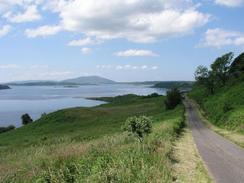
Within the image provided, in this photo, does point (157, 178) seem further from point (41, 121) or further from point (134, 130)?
point (41, 121)

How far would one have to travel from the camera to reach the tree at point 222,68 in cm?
9250

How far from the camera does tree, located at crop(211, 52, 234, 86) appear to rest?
92500 millimetres

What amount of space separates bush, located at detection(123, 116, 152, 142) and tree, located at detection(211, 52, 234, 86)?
258ft

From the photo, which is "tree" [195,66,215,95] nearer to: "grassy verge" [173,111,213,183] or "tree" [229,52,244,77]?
"tree" [229,52,244,77]

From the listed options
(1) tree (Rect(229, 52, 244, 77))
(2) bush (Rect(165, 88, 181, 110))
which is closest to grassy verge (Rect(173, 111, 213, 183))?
(2) bush (Rect(165, 88, 181, 110))

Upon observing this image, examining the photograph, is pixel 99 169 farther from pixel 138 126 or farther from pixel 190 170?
pixel 138 126

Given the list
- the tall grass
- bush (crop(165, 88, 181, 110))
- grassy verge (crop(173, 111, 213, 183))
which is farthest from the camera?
bush (crop(165, 88, 181, 110))

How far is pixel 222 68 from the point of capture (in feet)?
308

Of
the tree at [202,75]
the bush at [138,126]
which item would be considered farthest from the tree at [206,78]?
the bush at [138,126]

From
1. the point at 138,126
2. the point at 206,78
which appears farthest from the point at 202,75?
the point at 138,126

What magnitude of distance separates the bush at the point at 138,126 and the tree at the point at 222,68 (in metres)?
78.8

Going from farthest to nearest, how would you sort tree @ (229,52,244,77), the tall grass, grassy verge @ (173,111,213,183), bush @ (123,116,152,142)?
tree @ (229,52,244,77) < bush @ (123,116,152,142) < grassy verge @ (173,111,213,183) < the tall grass

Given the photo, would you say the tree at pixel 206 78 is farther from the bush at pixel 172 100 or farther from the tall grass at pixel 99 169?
the tall grass at pixel 99 169

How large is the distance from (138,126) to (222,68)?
264ft
